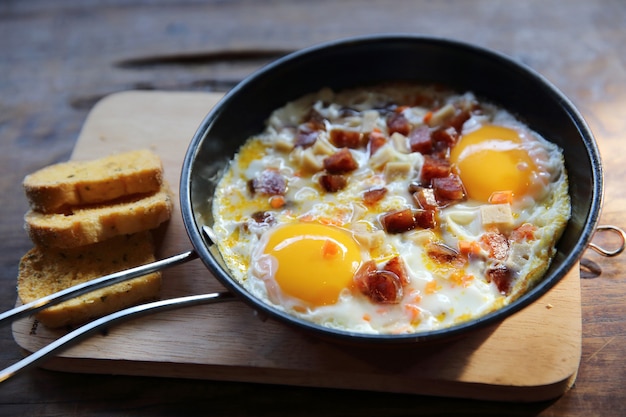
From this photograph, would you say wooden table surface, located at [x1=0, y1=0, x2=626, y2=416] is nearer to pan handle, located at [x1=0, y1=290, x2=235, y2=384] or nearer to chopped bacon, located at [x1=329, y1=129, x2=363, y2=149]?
pan handle, located at [x1=0, y1=290, x2=235, y2=384]

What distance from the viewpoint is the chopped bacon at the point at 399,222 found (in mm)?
3152

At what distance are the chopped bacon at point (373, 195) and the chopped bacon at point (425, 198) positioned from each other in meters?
0.18

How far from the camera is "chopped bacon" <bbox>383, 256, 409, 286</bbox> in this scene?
293cm

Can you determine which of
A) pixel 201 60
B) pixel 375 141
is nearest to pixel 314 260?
pixel 375 141

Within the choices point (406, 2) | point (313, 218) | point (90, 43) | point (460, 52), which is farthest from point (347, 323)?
point (90, 43)

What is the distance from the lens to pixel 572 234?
2.93 metres

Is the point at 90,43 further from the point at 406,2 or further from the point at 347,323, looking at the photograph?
the point at 347,323

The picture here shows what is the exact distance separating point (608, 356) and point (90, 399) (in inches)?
101

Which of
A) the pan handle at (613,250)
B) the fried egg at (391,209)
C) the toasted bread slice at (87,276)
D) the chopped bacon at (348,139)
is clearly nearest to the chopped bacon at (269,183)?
the fried egg at (391,209)

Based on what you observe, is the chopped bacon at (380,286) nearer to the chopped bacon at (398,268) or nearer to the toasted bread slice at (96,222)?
the chopped bacon at (398,268)

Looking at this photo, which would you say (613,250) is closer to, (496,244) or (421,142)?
(496,244)

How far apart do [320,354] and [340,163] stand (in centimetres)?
111

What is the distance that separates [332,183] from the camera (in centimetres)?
340

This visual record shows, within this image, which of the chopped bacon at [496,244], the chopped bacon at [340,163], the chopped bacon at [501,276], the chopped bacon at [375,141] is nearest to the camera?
the chopped bacon at [501,276]
